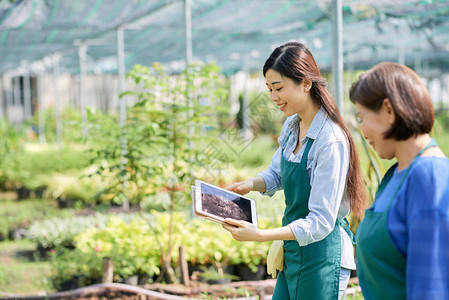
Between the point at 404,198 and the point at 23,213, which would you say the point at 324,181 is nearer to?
the point at 404,198

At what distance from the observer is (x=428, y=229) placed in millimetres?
1266

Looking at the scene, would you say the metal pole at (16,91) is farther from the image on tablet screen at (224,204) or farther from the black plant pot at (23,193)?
the image on tablet screen at (224,204)

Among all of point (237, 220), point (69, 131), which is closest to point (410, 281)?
point (237, 220)

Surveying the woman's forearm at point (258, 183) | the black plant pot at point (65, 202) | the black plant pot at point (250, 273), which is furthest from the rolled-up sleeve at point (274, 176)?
the black plant pot at point (65, 202)

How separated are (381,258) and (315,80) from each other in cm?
76

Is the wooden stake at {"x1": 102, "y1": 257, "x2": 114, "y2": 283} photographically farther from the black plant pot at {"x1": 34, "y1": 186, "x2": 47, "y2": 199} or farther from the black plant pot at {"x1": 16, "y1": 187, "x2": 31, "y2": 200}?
the black plant pot at {"x1": 16, "y1": 187, "x2": 31, "y2": 200}

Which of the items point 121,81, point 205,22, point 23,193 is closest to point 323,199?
point 121,81

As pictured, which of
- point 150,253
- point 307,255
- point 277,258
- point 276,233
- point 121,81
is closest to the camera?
point 276,233

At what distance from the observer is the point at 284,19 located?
22.2 ft

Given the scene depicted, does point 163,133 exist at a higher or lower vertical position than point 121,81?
lower

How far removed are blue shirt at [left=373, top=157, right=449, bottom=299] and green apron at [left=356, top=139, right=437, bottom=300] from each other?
0.05 meters

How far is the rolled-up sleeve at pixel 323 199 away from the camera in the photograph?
1.82 m

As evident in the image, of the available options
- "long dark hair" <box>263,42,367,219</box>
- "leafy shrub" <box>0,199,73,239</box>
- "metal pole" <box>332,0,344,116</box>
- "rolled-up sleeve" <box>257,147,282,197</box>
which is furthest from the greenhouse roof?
"long dark hair" <box>263,42,367,219</box>

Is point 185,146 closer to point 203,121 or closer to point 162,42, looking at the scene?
point 203,121
